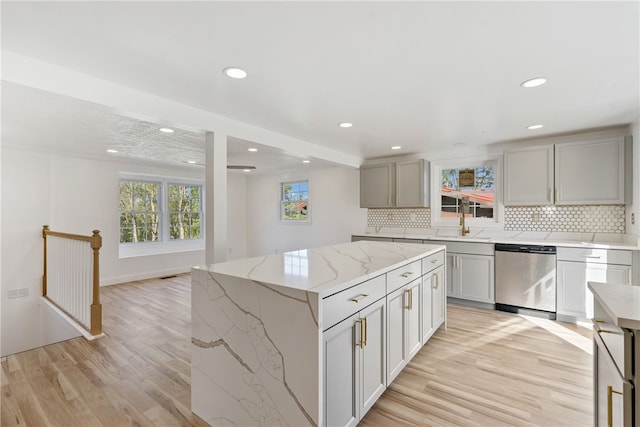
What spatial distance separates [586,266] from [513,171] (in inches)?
54.3

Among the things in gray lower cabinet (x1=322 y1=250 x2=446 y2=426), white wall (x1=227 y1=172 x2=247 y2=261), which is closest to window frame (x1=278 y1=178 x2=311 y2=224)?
white wall (x1=227 y1=172 x2=247 y2=261)

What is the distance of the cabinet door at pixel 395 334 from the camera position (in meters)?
2.00

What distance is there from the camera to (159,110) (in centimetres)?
261

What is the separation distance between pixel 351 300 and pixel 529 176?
3544 mm

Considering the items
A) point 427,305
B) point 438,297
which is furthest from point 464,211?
point 427,305

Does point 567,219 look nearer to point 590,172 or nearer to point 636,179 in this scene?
point 590,172

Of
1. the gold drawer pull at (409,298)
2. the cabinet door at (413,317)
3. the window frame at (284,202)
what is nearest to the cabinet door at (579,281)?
the cabinet door at (413,317)

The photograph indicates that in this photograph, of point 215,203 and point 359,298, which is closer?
point 359,298

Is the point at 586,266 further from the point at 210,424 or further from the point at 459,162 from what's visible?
the point at 210,424

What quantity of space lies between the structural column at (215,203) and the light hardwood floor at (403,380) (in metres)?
0.95

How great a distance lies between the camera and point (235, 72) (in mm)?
2172

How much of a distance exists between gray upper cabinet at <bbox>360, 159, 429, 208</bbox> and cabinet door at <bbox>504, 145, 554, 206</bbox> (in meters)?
1.12

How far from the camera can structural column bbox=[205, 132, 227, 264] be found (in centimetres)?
291

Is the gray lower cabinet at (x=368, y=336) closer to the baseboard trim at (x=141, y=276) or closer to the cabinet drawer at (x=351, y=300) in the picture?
the cabinet drawer at (x=351, y=300)
